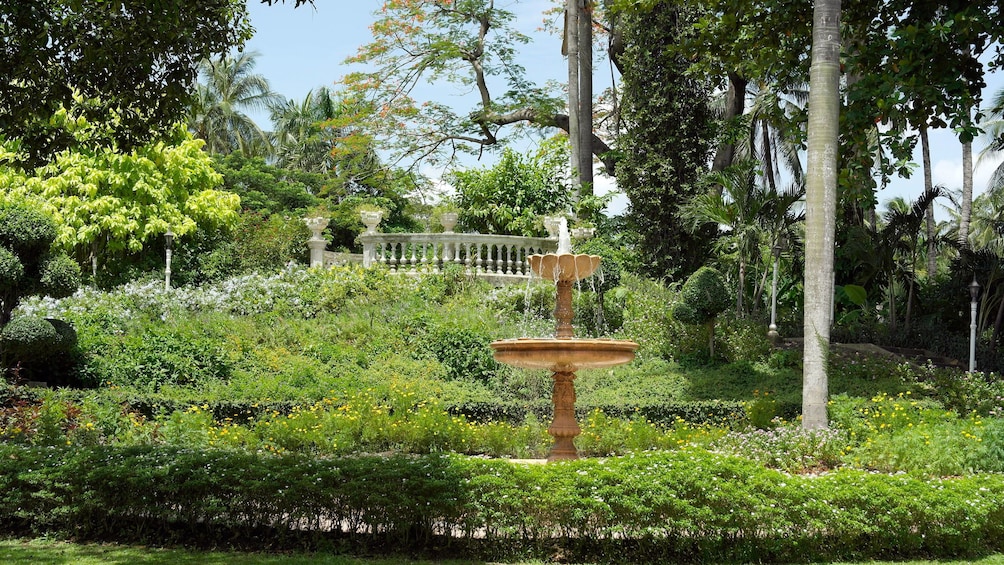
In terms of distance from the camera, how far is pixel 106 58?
9133mm

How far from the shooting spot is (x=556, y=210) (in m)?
22.8

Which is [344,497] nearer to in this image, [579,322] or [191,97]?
[191,97]

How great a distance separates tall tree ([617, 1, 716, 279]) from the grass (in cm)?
1497

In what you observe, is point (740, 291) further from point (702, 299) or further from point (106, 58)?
point (106, 58)

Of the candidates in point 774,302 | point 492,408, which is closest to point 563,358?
point 492,408

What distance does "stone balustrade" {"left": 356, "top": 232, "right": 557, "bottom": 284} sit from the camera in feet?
65.0

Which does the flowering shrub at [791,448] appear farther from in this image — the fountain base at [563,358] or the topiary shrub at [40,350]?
the topiary shrub at [40,350]

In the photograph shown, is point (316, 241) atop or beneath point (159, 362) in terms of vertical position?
atop

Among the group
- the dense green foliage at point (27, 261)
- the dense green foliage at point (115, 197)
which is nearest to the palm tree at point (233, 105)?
the dense green foliage at point (115, 197)

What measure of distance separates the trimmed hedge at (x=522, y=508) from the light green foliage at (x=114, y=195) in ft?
53.9

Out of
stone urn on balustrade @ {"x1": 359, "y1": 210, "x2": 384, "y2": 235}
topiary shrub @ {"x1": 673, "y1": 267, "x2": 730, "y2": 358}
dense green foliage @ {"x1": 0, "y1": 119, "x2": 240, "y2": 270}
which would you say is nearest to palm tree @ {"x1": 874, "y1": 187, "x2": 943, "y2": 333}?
topiary shrub @ {"x1": 673, "y1": 267, "x2": 730, "y2": 358}

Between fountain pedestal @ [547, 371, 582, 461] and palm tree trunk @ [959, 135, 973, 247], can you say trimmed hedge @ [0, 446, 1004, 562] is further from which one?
palm tree trunk @ [959, 135, 973, 247]

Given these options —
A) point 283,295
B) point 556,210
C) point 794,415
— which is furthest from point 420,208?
point 794,415

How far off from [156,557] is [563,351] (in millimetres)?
4201
